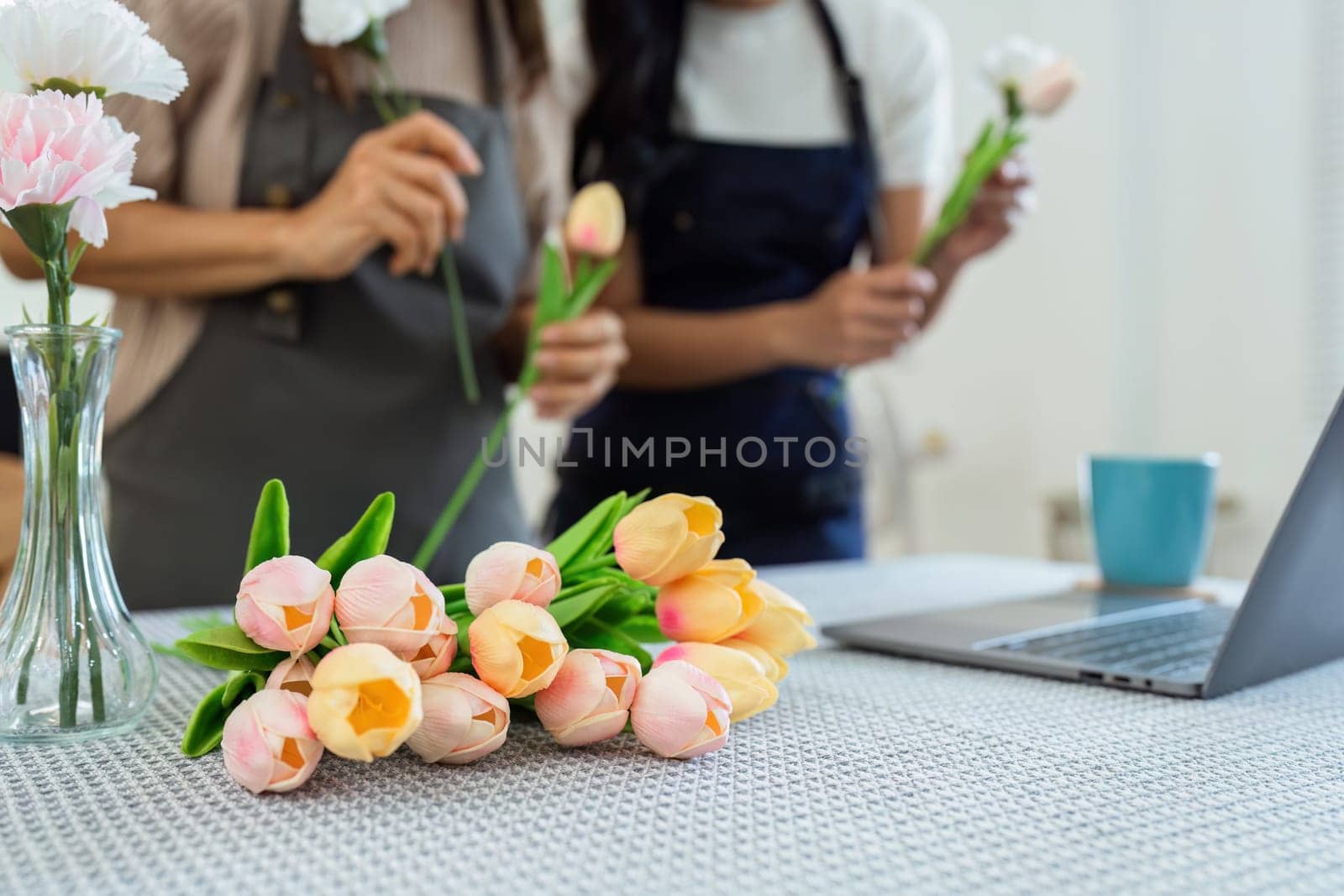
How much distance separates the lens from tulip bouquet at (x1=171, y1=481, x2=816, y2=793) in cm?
37

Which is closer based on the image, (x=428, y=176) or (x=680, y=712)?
(x=680, y=712)

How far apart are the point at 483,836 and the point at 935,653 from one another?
0.33 m

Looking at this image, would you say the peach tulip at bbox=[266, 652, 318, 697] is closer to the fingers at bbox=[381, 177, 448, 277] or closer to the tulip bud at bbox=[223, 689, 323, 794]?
the tulip bud at bbox=[223, 689, 323, 794]

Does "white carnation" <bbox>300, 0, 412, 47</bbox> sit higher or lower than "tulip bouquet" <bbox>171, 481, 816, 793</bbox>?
higher

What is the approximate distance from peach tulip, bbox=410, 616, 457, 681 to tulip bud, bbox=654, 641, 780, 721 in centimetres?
8

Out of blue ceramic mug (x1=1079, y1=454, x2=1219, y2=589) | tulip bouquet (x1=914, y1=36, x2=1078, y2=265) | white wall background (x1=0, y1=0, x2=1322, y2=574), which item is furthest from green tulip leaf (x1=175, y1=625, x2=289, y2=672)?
white wall background (x1=0, y1=0, x2=1322, y2=574)

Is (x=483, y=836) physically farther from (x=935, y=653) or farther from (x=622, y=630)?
(x=935, y=653)

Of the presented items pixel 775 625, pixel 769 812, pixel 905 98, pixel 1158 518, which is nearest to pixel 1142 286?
pixel 905 98

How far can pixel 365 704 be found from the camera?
36 cm

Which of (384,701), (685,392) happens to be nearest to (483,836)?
(384,701)

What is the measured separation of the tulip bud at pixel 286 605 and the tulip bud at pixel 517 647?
54mm

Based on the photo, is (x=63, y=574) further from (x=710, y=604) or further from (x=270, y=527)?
(x=710, y=604)

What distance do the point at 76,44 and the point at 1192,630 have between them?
0.63 metres

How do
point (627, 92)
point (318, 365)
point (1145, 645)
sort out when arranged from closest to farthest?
point (1145, 645) → point (318, 365) → point (627, 92)
